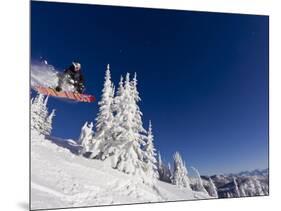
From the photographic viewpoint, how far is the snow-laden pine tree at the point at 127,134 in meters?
6.09

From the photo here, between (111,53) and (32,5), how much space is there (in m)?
0.99

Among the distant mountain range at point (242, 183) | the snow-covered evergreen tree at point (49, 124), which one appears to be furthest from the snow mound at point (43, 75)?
the distant mountain range at point (242, 183)

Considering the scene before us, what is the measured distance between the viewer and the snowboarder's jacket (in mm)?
5859

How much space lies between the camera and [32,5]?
18.6ft

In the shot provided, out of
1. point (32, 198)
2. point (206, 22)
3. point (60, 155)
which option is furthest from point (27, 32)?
point (206, 22)

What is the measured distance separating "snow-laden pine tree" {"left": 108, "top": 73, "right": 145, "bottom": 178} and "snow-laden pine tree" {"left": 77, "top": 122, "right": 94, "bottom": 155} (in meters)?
0.27

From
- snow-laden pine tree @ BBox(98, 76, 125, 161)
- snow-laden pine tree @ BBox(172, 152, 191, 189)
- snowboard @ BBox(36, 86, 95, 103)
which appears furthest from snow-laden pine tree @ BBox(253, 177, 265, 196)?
Answer: snowboard @ BBox(36, 86, 95, 103)

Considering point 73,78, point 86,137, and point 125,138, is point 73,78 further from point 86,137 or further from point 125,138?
point 125,138

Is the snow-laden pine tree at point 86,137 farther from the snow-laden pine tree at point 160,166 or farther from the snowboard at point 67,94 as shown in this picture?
the snow-laden pine tree at point 160,166

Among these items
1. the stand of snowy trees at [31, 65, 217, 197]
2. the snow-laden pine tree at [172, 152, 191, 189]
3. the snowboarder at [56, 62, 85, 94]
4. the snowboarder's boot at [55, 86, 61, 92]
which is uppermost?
the snowboarder at [56, 62, 85, 94]

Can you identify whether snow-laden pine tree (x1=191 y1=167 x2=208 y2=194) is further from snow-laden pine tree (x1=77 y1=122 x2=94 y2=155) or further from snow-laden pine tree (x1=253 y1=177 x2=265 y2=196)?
snow-laden pine tree (x1=77 y1=122 x2=94 y2=155)

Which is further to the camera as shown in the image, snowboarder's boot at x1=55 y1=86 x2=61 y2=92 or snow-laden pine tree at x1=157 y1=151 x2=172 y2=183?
snow-laden pine tree at x1=157 y1=151 x2=172 y2=183

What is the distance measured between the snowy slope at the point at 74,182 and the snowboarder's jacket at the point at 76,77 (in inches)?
26.4

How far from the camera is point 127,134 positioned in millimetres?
6109
